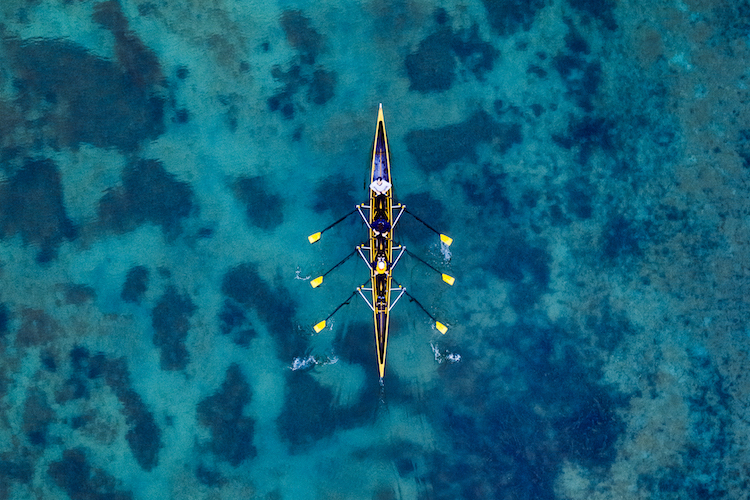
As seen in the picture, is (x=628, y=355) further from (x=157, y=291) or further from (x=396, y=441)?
(x=157, y=291)

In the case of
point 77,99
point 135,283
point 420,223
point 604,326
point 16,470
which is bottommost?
point 16,470

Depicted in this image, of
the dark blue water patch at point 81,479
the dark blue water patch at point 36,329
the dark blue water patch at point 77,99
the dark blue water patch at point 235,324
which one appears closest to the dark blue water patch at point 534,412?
the dark blue water patch at point 235,324

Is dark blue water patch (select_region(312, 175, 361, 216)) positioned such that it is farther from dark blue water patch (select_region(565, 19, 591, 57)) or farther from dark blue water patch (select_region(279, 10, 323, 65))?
dark blue water patch (select_region(565, 19, 591, 57))

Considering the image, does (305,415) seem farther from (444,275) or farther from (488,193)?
(488,193)

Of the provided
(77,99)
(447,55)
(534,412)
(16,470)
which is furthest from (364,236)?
(16,470)

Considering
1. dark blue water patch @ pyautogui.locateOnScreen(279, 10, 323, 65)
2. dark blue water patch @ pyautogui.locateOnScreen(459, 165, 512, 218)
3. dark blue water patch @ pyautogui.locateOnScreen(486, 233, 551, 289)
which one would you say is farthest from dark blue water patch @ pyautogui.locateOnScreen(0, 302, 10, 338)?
dark blue water patch @ pyautogui.locateOnScreen(486, 233, 551, 289)

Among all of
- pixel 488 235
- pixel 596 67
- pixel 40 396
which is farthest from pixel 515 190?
pixel 40 396
